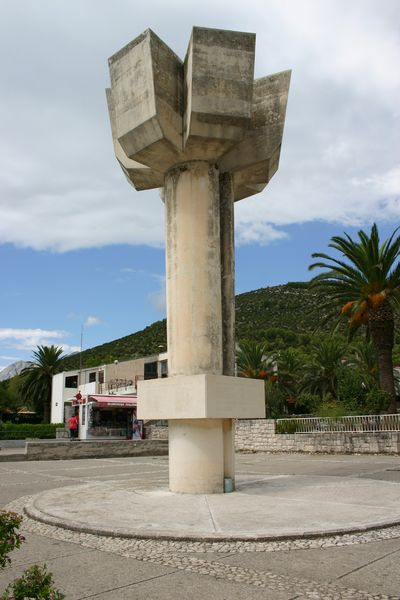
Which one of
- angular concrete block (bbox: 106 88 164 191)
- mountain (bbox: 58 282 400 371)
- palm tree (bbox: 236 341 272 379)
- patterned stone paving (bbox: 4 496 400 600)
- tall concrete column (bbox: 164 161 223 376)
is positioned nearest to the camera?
patterned stone paving (bbox: 4 496 400 600)

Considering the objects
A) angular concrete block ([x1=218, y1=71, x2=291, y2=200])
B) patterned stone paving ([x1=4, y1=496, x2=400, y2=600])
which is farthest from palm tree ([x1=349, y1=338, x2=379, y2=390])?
patterned stone paving ([x1=4, y1=496, x2=400, y2=600])

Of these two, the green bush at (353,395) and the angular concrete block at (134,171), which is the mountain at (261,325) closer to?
the green bush at (353,395)

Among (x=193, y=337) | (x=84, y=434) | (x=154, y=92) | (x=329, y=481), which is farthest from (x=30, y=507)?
(x=84, y=434)

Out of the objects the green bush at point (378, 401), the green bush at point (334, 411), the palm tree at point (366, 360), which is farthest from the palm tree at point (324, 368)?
the green bush at point (378, 401)

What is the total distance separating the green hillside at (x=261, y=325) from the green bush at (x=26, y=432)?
34665mm

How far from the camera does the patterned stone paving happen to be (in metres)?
4.80

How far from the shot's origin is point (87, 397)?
37000 millimetres

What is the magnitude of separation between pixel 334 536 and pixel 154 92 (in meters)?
8.06

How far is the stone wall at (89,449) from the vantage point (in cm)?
2286

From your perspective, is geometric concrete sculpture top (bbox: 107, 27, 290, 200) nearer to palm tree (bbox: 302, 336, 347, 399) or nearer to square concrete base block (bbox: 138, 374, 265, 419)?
square concrete base block (bbox: 138, 374, 265, 419)

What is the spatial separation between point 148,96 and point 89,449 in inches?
702

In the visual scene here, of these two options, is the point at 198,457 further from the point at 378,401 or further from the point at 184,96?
the point at 378,401

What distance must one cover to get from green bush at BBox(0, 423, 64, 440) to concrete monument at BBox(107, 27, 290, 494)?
33.1 meters

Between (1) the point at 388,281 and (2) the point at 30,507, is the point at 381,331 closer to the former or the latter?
(1) the point at 388,281
